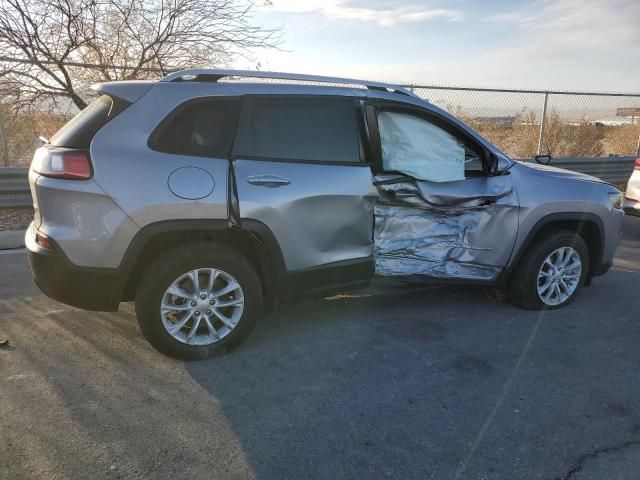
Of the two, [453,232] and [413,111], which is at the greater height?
[413,111]

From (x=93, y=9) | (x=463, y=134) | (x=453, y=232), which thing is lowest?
(x=453, y=232)

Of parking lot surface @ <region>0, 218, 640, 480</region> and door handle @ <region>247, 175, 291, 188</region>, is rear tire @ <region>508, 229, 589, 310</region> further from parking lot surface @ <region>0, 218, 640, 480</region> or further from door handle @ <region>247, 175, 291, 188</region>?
door handle @ <region>247, 175, 291, 188</region>

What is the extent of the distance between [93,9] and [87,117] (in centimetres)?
567

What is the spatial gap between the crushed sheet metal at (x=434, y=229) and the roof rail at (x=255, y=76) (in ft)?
2.60

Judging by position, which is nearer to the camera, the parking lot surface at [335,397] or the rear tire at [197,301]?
the parking lot surface at [335,397]

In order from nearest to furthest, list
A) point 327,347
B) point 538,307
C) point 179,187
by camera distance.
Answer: point 179,187
point 327,347
point 538,307

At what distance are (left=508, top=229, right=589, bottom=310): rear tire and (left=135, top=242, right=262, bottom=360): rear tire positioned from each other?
2336mm

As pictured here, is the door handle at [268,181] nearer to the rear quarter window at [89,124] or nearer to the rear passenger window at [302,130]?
the rear passenger window at [302,130]

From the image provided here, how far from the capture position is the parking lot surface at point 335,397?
2400 millimetres

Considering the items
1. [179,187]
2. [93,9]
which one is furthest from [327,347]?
[93,9]

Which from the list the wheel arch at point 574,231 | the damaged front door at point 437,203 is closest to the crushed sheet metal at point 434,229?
the damaged front door at point 437,203

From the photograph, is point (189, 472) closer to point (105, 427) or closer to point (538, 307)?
point (105, 427)

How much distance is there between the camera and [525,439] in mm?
2600

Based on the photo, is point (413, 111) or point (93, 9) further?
point (93, 9)
